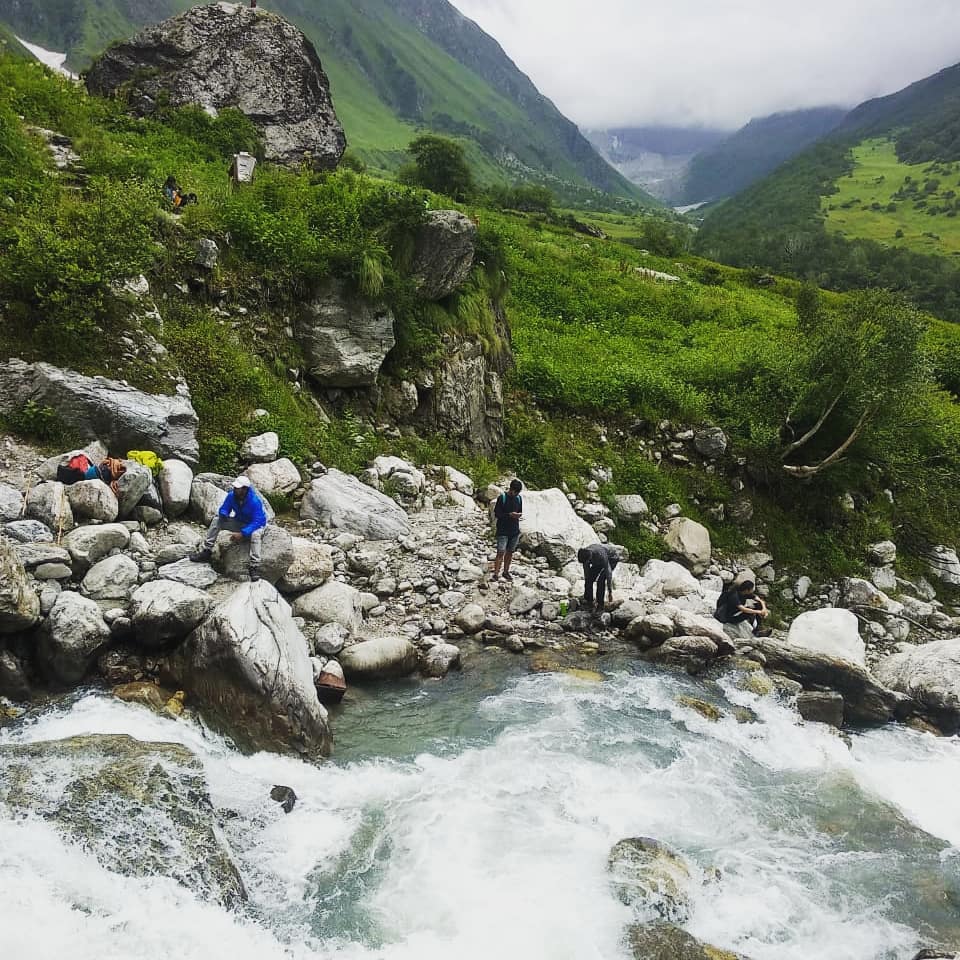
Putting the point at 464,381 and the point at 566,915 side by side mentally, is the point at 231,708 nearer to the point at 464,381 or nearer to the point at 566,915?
the point at 566,915

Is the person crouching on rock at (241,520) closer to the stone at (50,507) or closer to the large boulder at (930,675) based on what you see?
the stone at (50,507)

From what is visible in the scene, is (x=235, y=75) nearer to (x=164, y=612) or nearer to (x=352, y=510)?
(x=352, y=510)

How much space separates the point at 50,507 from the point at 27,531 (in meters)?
0.66

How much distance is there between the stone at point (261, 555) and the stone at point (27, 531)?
103 inches

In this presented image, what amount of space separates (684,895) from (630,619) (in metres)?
6.99

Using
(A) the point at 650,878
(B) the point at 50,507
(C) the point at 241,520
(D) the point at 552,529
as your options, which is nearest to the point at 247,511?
(C) the point at 241,520

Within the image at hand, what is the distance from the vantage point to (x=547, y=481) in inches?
894

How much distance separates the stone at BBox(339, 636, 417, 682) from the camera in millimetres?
11328

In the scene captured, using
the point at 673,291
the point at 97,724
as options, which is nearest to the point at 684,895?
the point at 97,724

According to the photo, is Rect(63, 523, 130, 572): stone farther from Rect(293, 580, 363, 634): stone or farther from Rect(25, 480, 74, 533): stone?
Rect(293, 580, 363, 634): stone

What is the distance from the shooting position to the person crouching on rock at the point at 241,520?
1144 cm

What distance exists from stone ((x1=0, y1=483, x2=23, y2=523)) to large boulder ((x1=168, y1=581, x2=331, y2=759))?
3862 millimetres

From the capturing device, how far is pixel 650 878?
25.2 ft

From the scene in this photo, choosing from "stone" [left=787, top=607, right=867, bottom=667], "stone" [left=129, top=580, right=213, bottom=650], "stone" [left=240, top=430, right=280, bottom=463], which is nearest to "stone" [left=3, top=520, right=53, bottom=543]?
"stone" [left=129, top=580, right=213, bottom=650]
